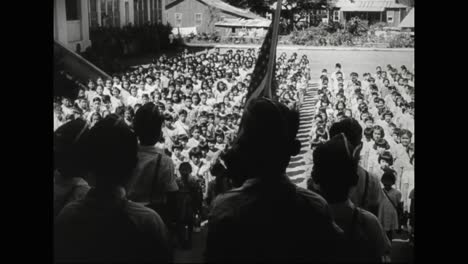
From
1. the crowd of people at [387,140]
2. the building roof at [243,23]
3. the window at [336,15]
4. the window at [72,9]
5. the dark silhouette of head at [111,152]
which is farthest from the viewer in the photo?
the window at [336,15]

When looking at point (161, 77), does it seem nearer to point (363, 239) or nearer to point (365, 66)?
point (365, 66)

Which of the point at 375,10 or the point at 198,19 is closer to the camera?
the point at 198,19

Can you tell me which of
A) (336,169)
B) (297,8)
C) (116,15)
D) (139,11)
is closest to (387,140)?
(336,169)

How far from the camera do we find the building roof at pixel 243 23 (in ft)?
28.7

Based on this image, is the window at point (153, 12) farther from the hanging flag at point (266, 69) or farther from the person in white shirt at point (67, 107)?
the hanging flag at point (266, 69)

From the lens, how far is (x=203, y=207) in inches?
123

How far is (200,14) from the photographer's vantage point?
8.41 m

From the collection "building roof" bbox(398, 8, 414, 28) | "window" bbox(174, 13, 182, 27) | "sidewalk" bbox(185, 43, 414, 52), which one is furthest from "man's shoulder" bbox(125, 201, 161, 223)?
"sidewalk" bbox(185, 43, 414, 52)

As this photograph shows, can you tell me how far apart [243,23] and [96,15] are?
2.24 m

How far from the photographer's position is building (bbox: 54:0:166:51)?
263 inches

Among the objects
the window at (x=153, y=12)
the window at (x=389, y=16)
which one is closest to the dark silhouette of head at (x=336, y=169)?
the window at (x=153, y=12)

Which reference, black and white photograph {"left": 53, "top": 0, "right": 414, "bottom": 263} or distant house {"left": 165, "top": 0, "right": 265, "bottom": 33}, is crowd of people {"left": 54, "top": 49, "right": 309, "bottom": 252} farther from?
distant house {"left": 165, "top": 0, "right": 265, "bottom": 33}

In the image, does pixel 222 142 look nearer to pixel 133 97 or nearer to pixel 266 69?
pixel 133 97

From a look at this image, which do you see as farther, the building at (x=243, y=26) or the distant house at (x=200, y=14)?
the building at (x=243, y=26)
